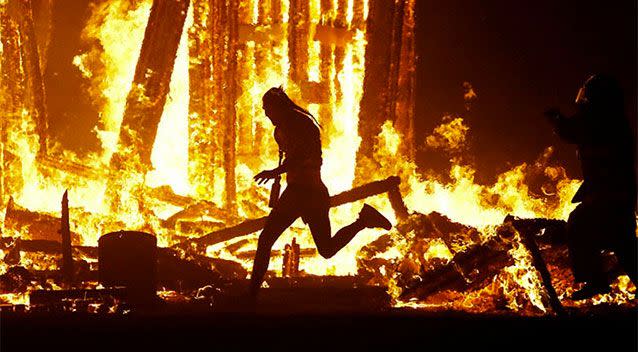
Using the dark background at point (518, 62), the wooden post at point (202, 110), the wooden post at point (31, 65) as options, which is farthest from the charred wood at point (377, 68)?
the wooden post at point (31, 65)

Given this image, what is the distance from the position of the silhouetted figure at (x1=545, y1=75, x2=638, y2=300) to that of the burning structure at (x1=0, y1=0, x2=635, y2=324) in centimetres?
217

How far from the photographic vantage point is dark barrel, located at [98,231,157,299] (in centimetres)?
715

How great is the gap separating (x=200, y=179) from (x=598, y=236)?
7260 mm

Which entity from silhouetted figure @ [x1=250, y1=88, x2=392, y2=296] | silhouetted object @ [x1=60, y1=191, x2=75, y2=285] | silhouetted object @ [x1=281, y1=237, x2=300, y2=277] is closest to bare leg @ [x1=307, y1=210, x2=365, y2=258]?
silhouetted figure @ [x1=250, y1=88, x2=392, y2=296]

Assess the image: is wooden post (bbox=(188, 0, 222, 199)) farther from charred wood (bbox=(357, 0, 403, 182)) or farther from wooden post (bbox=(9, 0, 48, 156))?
charred wood (bbox=(357, 0, 403, 182))

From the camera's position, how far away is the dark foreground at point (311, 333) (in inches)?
194

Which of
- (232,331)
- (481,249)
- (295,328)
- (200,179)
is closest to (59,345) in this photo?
(232,331)

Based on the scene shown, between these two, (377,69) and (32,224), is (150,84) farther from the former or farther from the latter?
(377,69)

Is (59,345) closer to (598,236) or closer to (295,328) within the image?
(295,328)

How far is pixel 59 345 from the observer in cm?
486

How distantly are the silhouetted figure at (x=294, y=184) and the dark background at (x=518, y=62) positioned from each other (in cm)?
691

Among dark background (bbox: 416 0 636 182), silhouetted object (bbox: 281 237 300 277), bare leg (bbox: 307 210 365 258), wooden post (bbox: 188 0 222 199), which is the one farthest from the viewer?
dark background (bbox: 416 0 636 182)

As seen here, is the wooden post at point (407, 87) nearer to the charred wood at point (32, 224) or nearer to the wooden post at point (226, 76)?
the wooden post at point (226, 76)

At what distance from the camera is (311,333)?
5.15m
